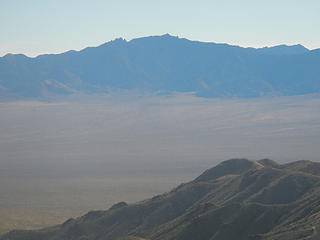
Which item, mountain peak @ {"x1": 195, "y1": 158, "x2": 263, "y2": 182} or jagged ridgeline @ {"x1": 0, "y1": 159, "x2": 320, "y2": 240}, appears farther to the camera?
mountain peak @ {"x1": 195, "y1": 158, "x2": 263, "y2": 182}

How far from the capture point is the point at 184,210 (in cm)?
6519

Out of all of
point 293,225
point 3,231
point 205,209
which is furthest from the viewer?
point 3,231

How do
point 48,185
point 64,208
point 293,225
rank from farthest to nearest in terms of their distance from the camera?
point 48,185, point 64,208, point 293,225

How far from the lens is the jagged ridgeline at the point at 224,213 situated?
158 feet

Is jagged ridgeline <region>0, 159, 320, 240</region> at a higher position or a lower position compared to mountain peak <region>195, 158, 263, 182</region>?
lower

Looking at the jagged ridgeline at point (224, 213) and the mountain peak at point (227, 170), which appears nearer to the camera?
the jagged ridgeline at point (224, 213)

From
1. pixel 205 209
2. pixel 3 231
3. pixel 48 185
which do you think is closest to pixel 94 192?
pixel 48 185

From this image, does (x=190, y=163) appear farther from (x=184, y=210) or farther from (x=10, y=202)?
(x=184, y=210)

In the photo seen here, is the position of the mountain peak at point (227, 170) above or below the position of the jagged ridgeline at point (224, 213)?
above

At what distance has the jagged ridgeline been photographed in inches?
1897

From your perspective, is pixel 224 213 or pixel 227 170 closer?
pixel 224 213

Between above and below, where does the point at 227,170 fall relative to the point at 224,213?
above

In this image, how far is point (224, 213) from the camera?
51219 millimetres

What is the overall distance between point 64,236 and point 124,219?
6.89 meters
